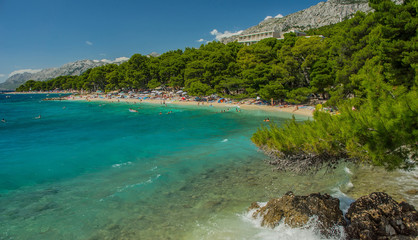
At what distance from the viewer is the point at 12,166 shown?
16.9 m

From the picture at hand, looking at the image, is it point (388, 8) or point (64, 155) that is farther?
point (64, 155)

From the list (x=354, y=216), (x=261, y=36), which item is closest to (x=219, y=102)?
(x=354, y=216)

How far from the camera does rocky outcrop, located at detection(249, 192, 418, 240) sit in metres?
6.52

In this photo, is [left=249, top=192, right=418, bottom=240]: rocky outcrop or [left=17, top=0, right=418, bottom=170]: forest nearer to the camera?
[left=17, top=0, right=418, bottom=170]: forest

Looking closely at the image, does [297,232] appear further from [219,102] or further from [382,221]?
[219,102]

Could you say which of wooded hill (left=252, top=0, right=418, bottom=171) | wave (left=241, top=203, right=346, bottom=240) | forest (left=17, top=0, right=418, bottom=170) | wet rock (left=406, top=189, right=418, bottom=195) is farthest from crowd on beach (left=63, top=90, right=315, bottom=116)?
wave (left=241, top=203, right=346, bottom=240)

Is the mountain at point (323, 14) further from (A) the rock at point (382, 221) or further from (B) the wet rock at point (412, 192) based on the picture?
(A) the rock at point (382, 221)

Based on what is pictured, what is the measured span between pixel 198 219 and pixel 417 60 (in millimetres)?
13666

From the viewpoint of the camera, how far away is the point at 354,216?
23.7 feet

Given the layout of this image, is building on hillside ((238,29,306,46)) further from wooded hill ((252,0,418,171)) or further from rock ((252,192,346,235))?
rock ((252,192,346,235))

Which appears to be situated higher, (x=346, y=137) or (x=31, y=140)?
(x=346, y=137)

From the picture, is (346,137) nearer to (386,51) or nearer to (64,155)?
(386,51)

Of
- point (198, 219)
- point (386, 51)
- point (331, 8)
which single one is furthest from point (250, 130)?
point (331, 8)

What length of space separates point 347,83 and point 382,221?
2023 centimetres
